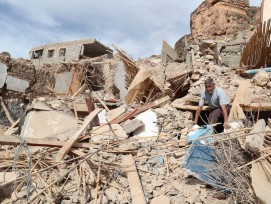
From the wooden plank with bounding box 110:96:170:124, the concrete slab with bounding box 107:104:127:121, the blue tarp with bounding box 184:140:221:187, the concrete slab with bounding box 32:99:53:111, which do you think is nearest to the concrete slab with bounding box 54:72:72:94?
the concrete slab with bounding box 32:99:53:111

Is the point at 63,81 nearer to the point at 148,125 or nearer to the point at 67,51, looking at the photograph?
the point at 148,125

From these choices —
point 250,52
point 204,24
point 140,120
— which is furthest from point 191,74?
point 204,24

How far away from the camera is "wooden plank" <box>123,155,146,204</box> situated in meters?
3.55

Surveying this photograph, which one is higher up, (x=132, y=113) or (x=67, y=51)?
(x=67, y=51)

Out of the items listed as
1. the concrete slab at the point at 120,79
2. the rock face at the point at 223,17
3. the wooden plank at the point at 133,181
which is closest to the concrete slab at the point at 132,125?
the wooden plank at the point at 133,181

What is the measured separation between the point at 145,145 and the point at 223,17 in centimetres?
1529

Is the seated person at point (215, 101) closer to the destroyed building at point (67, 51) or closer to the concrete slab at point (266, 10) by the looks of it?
the concrete slab at point (266, 10)

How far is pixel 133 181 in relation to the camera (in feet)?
12.6

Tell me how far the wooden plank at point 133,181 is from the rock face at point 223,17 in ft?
49.7

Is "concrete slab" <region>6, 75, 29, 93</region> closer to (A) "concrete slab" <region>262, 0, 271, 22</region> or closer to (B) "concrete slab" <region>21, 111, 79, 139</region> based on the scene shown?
(B) "concrete slab" <region>21, 111, 79, 139</region>

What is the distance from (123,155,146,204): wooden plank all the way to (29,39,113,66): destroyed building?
16.5 metres

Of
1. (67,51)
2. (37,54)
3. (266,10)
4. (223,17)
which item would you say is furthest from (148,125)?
(37,54)

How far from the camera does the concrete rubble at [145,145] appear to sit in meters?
3.46

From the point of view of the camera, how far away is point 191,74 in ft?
23.8
